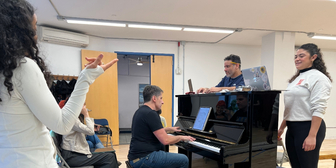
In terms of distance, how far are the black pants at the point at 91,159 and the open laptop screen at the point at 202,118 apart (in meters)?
1.09

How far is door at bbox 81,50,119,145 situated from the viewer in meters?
5.04

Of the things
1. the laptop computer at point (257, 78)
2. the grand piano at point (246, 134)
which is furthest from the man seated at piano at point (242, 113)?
the laptop computer at point (257, 78)

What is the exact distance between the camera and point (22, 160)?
0.71 meters

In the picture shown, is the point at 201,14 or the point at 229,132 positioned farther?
the point at 201,14

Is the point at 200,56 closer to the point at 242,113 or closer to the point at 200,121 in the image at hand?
the point at 200,121

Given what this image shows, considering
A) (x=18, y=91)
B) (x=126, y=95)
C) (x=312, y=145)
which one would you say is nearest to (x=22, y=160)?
(x=18, y=91)

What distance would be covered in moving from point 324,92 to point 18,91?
2.11 metres

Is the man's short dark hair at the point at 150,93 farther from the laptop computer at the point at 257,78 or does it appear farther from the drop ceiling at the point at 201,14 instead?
the drop ceiling at the point at 201,14

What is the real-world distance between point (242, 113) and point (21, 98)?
179 cm

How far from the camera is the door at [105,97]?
5.04 meters

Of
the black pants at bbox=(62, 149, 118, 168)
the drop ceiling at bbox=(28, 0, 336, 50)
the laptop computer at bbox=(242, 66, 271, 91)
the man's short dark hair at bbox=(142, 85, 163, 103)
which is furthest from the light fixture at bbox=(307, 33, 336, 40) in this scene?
the black pants at bbox=(62, 149, 118, 168)

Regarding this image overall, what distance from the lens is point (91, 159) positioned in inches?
93.2

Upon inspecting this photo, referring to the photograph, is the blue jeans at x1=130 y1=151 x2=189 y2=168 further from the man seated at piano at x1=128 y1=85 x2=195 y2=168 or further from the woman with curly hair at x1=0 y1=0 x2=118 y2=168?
the woman with curly hair at x1=0 y1=0 x2=118 y2=168

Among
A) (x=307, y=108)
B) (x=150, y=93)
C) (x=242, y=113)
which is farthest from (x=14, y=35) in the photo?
(x=307, y=108)
